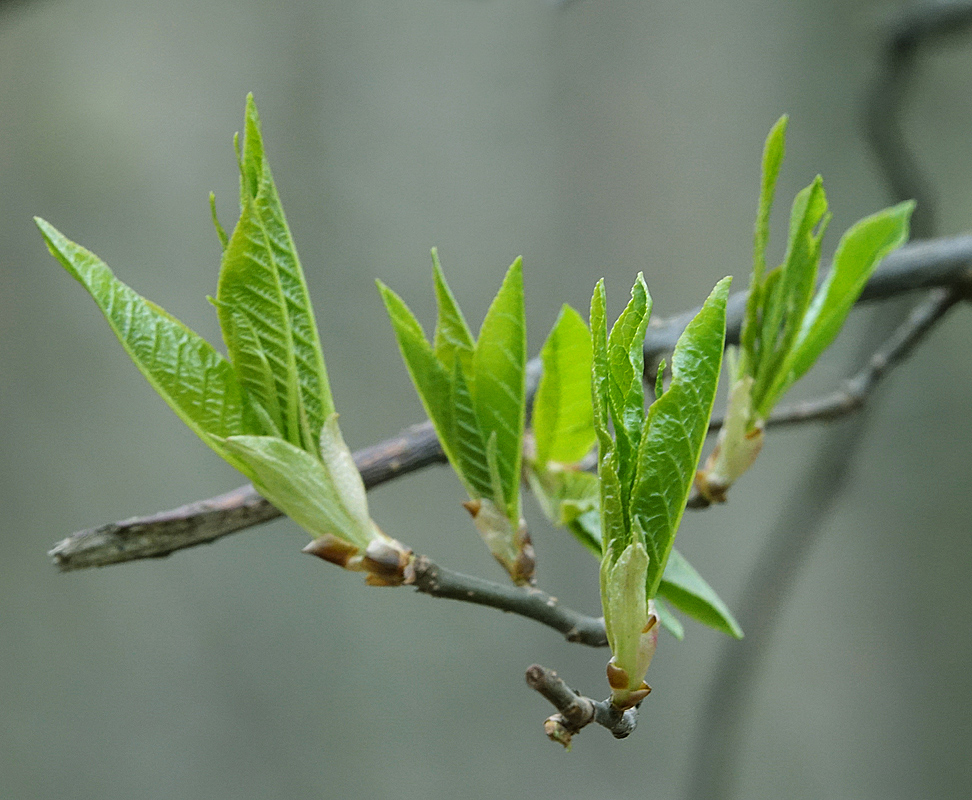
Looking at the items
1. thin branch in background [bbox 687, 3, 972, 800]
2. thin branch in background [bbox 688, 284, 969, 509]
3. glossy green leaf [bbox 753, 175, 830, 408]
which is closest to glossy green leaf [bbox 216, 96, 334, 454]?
glossy green leaf [bbox 753, 175, 830, 408]

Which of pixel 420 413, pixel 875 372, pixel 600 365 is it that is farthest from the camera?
pixel 420 413

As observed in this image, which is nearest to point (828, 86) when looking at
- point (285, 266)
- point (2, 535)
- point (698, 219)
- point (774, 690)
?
point (698, 219)

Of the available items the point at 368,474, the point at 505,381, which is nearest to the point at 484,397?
the point at 505,381

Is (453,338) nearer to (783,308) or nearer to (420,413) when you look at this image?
(783,308)

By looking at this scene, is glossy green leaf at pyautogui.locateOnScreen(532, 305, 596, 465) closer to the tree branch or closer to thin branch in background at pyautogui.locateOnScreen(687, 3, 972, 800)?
the tree branch

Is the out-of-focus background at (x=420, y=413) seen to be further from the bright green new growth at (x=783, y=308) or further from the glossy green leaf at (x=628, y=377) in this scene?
the glossy green leaf at (x=628, y=377)

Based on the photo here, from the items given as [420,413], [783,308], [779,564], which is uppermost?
[783,308]

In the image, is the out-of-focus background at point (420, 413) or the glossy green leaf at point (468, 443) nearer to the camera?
the glossy green leaf at point (468, 443)

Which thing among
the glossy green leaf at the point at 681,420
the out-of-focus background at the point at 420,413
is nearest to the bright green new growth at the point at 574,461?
the glossy green leaf at the point at 681,420
